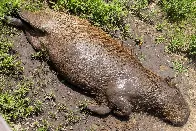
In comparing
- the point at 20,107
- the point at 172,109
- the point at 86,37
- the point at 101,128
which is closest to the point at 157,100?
the point at 172,109

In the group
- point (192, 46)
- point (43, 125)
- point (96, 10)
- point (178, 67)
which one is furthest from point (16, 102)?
point (192, 46)

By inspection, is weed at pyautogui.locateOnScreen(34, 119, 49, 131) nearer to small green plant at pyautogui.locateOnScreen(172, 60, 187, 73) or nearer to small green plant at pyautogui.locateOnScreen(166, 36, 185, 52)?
small green plant at pyautogui.locateOnScreen(172, 60, 187, 73)

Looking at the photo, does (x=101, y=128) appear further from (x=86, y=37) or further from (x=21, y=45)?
(x=21, y=45)

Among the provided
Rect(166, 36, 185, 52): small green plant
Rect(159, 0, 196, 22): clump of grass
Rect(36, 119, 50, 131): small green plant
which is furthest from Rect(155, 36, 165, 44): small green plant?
Rect(36, 119, 50, 131): small green plant

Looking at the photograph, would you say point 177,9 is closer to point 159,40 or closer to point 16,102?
point 159,40

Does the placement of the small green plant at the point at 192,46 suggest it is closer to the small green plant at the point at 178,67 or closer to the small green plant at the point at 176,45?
the small green plant at the point at 176,45

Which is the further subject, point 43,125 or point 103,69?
point 103,69
